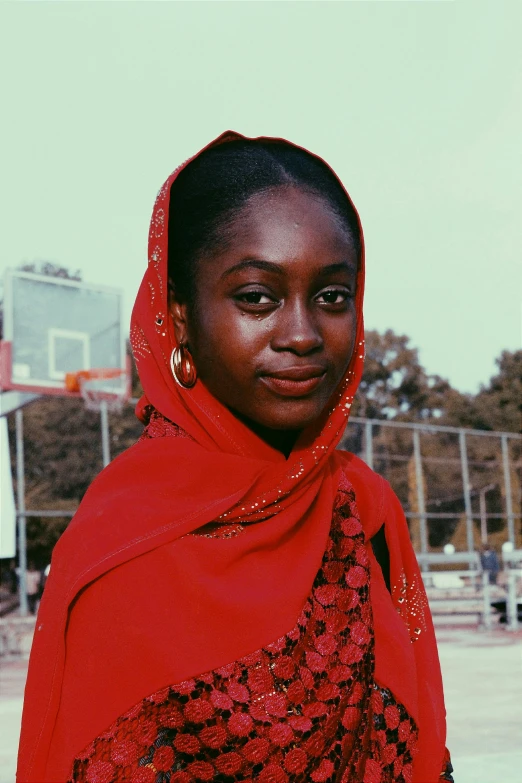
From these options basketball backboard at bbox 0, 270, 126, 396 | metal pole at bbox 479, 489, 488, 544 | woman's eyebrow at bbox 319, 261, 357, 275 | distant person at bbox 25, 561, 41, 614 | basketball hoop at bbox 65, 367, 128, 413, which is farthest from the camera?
metal pole at bbox 479, 489, 488, 544

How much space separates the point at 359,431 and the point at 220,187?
17941 millimetres

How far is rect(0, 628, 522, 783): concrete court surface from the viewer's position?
5754 mm

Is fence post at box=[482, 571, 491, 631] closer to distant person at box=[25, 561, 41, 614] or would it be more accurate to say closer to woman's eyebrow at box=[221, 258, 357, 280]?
distant person at box=[25, 561, 41, 614]

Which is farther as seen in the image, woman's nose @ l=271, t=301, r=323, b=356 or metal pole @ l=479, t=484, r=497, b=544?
metal pole @ l=479, t=484, r=497, b=544

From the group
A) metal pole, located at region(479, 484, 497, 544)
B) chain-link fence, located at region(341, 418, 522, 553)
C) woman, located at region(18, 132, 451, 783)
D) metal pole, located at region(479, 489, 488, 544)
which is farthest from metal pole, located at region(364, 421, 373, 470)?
woman, located at region(18, 132, 451, 783)

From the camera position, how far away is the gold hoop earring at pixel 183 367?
1.43m

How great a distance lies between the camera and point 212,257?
1.35 meters

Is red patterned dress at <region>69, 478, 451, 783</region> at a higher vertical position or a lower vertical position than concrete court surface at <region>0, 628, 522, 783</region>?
higher

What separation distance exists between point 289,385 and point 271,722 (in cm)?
43

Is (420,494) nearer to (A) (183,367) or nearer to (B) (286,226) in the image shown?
(A) (183,367)

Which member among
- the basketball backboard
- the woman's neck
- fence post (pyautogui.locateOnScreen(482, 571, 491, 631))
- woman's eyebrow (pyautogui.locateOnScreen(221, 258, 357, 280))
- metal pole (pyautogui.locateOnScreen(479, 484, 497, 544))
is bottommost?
fence post (pyautogui.locateOnScreen(482, 571, 491, 631))

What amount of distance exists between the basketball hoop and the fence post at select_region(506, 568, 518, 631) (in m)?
5.98

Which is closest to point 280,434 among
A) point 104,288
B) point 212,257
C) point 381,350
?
point 212,257

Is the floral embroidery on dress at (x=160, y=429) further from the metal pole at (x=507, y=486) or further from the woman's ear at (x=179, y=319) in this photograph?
the metal pole at (x=507, y=486)
